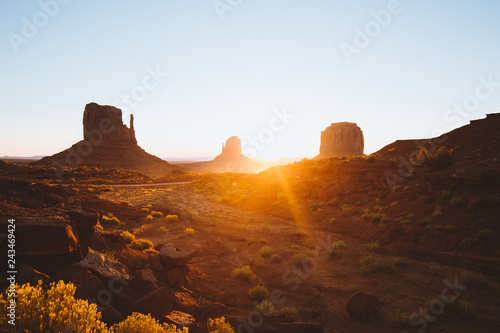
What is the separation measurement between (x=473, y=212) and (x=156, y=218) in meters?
21.4

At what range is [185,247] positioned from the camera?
1410cm

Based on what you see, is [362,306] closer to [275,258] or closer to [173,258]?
[275,258]

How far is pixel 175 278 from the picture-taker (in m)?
8.66

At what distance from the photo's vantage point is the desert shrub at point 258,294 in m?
9.09

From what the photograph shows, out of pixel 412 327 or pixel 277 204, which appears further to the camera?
pixel 277 204

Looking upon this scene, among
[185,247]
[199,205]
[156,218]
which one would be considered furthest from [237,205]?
[185,247]

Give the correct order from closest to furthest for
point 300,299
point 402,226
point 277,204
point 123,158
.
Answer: point 300,299
point 402,226
point 277,204
point 123,158

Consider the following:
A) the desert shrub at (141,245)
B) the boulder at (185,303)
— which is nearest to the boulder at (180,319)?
the boulder at (185,303)

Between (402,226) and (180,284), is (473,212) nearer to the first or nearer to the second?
(402,226)

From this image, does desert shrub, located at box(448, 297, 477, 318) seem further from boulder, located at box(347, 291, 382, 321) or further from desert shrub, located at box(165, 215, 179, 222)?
desert shrub, located at box(165, 215, 179, 222)

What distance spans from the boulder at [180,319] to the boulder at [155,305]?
18 cm

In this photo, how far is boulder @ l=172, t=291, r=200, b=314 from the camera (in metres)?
7.08

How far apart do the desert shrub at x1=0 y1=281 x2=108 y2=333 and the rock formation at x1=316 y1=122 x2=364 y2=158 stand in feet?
307

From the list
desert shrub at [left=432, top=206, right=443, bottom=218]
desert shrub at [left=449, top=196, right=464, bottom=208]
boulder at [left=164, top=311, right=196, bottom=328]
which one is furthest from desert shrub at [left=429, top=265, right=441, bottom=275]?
boulder at [left=164, top=311, right=196, bottom=328]
